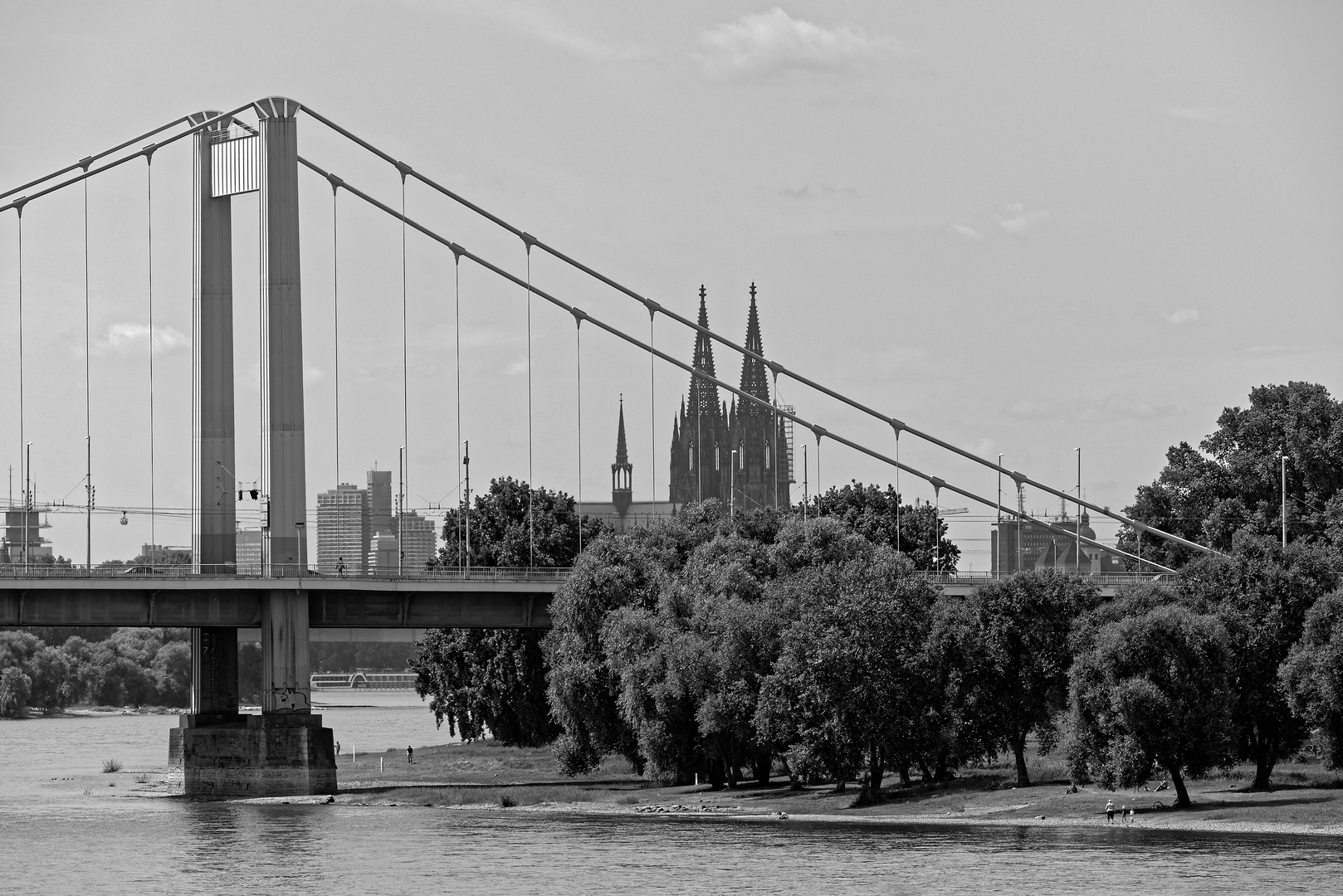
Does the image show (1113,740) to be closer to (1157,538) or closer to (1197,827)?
(1197,827)

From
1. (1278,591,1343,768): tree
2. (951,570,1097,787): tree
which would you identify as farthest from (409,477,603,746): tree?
(1278,591,1343,768): tree

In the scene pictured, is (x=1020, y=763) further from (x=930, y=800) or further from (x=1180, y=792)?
(x=1180, y=792)

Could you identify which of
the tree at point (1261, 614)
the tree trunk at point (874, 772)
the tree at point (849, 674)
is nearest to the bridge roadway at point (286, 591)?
the tree at point (849, 674)

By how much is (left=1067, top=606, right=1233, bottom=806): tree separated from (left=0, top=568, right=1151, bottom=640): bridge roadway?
2420 centimetres

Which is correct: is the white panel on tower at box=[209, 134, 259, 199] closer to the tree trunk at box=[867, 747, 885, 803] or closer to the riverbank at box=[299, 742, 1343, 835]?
the riverbank at box=[299, 742, 1343, 835]

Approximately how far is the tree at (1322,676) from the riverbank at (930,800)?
2520 millimetres

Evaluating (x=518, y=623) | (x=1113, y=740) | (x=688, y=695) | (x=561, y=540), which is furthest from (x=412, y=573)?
(x=1113, y=740)

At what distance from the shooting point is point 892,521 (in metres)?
123

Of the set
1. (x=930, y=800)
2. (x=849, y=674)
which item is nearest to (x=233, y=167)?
(x=849, y=674)

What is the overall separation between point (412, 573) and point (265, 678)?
10.5 meters

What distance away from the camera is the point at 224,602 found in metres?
100

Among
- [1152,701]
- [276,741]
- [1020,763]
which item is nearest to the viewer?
[1152,701]

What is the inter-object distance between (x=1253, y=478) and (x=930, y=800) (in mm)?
40610

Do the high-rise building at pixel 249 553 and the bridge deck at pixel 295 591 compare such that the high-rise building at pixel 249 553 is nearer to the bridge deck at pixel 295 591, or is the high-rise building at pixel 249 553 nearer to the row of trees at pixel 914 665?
the bridge deck at pixel 295 591
